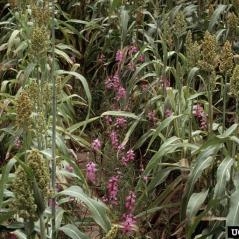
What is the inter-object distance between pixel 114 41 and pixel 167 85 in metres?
1.16

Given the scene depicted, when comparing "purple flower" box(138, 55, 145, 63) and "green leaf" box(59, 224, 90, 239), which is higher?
"purple flower" box(138, 55, 145, 63)

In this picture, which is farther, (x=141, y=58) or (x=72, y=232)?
(x=141, y=58)

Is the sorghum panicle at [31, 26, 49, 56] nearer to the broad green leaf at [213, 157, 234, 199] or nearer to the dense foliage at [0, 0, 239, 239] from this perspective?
the dense foliage at [0, 0, 239, 239]

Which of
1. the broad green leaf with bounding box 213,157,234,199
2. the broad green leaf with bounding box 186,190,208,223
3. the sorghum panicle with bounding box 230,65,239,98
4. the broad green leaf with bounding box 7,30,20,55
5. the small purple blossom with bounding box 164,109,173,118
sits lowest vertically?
the broad green leaf with bounding box 186,190,208,223

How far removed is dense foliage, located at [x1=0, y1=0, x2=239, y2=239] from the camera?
2.29 meters

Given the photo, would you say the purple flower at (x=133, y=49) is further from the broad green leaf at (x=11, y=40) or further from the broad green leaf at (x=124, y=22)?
the broad green leaf at (x=11, y=40)

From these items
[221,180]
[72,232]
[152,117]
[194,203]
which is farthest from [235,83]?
[152,117]

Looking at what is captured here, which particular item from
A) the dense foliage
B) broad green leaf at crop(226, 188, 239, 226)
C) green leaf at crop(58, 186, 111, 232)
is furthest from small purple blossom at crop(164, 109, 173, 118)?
green leaf at crop(58, 186, 111, 232)

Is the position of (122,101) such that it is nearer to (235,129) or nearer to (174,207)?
(174,207)

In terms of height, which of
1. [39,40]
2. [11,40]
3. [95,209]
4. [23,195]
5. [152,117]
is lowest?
[152,117]

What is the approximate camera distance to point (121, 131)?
11.8 feet

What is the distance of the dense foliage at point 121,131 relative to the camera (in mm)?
2287

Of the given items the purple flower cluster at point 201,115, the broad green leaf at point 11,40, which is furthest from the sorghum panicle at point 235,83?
the broad green leaf at point 11,40

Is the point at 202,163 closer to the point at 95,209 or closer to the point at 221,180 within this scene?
the point at 221,180
